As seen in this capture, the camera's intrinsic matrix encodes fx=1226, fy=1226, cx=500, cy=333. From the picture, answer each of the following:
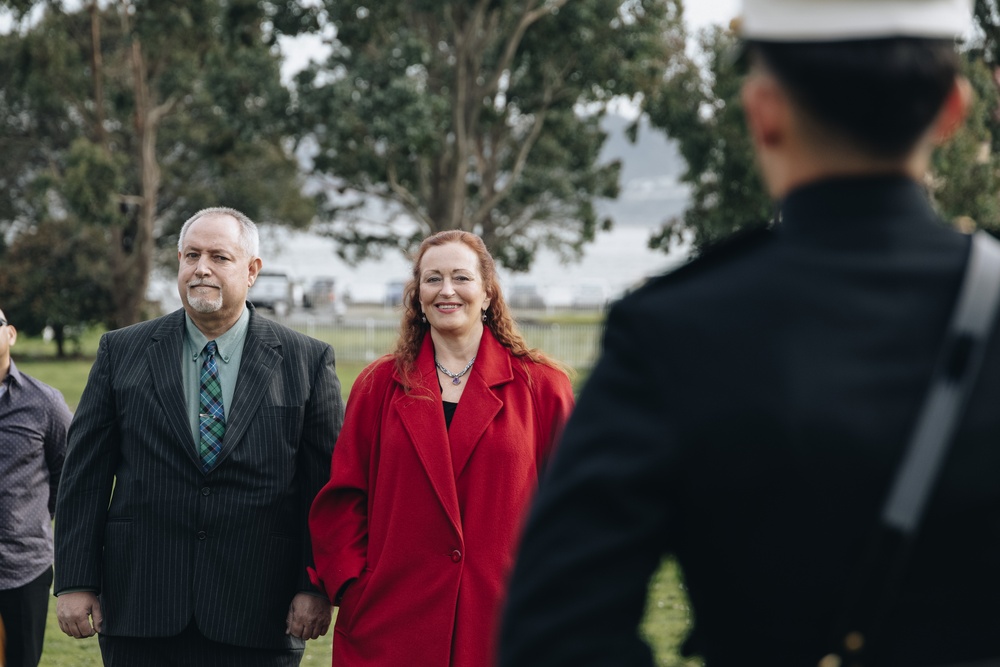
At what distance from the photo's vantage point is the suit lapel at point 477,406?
165 inches

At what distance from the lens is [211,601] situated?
13.9ft

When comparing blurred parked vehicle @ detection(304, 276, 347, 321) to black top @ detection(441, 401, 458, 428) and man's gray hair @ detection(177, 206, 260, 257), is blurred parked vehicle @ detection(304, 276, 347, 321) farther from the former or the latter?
black top @ detection(441, 401, 458, 428)

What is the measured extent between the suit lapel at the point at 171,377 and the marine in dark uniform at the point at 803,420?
304cm

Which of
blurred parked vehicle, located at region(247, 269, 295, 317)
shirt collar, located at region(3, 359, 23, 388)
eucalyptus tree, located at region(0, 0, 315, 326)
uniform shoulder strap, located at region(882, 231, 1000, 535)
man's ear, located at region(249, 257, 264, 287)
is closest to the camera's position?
uniform shoulder strap, located at region(882, 231, 1000, 535)

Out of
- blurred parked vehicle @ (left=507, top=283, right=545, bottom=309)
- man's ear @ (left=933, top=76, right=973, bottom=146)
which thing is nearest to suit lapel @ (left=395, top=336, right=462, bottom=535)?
man's ear @ (left=933, top=76, right=973, bottom=146)

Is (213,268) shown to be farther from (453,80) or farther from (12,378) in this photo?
(453,80)

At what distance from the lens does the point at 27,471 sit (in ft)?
16.9

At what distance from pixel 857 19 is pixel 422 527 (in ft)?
9.95

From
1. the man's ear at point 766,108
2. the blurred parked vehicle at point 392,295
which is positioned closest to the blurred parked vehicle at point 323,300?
the blurred parked vehicle at point 392,295

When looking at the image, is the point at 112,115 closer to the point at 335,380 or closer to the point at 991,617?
the point at 335,380

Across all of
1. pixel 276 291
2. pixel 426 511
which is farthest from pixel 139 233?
pixel 426 511

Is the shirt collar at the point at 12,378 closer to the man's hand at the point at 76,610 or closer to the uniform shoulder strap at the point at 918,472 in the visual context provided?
the man's hand at the point at 76,610

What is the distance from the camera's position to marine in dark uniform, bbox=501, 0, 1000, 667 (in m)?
1.32

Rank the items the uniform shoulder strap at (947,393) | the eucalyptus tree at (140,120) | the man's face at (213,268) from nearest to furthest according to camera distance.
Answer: the uniform shoulder strap at (947,393)
the man's face at (213,268)
the eucalyptus tree at (140,120)
